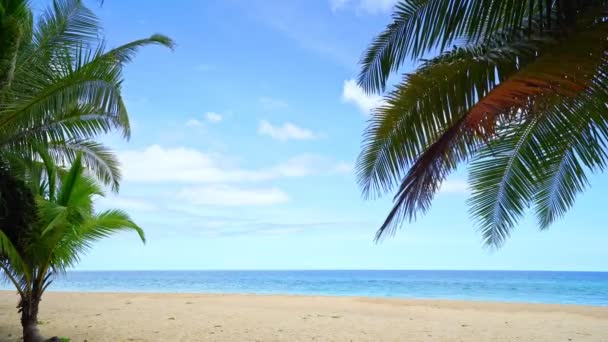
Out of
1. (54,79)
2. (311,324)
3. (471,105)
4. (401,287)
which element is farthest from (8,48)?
(401,287)

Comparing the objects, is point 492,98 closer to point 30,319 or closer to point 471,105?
point 471,105

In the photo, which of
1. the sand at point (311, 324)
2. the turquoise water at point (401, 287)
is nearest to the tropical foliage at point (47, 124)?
the sand at point (311, 324)

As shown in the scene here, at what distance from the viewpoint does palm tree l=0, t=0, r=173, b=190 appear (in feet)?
19.5

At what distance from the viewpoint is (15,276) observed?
7.00 meters

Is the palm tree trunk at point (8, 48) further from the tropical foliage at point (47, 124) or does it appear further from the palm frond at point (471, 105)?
the palm frond at point (471, 105)

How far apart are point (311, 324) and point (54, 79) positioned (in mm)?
6593

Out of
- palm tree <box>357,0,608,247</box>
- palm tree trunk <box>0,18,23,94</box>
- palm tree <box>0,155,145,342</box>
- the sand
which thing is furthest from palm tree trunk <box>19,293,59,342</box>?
palm tree <box>357,0,608,247</box>

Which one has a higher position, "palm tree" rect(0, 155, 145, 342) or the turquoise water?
"palm tree" rect(0, 155, 145, 342)

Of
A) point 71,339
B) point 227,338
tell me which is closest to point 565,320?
point 227,338

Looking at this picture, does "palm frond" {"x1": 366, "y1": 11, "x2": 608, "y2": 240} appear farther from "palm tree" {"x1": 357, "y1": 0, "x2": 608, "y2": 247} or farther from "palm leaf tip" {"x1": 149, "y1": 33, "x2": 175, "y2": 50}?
"palm leaf tip" {"x1": 149, "y1": 33, "x2": 175, "y2": 50}

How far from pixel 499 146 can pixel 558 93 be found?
1.50m

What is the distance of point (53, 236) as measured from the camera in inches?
261

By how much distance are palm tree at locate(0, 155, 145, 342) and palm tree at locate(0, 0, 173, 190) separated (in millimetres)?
607

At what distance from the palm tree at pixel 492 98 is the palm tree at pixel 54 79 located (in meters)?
3.39
